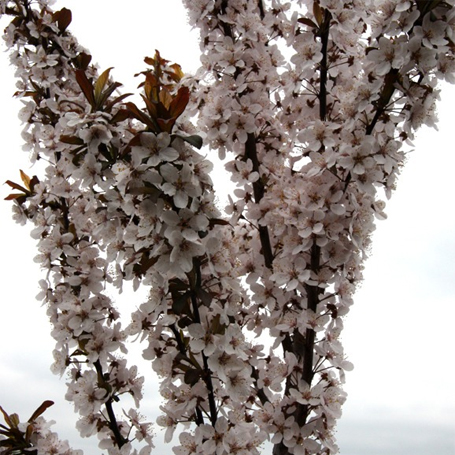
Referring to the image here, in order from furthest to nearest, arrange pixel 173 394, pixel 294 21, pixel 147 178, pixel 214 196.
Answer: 1. pixel 294 21
2. pixel 173 394
3. pixel 214 196
4. pixel 147 178

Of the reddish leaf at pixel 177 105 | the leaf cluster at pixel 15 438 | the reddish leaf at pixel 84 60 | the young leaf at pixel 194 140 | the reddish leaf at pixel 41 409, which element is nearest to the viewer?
the young leaf at pixel 194 140

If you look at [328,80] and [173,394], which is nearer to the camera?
[173,394]

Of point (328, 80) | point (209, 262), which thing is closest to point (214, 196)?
point (209, 262)

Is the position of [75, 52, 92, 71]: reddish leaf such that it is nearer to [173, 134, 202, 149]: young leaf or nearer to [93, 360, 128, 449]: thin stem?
[173, 134, 202, 149]: young leaf

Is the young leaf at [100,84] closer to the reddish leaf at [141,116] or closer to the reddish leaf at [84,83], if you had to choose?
the reddish leaf at [84,83]

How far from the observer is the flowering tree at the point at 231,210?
2.42m

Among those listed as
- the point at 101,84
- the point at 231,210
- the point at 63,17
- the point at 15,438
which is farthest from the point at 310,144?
the point at 15,438

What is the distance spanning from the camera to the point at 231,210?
315 cm

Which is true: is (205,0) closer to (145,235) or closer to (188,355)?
(145,235)

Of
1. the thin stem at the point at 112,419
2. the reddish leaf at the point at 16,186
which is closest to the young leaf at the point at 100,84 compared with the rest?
the reddish leaf at the point at 16,186

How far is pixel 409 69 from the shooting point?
8.45ft

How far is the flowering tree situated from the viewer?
2.42m

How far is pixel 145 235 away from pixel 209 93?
1.13 metres

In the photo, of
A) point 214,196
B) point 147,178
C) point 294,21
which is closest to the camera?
point 147,178
